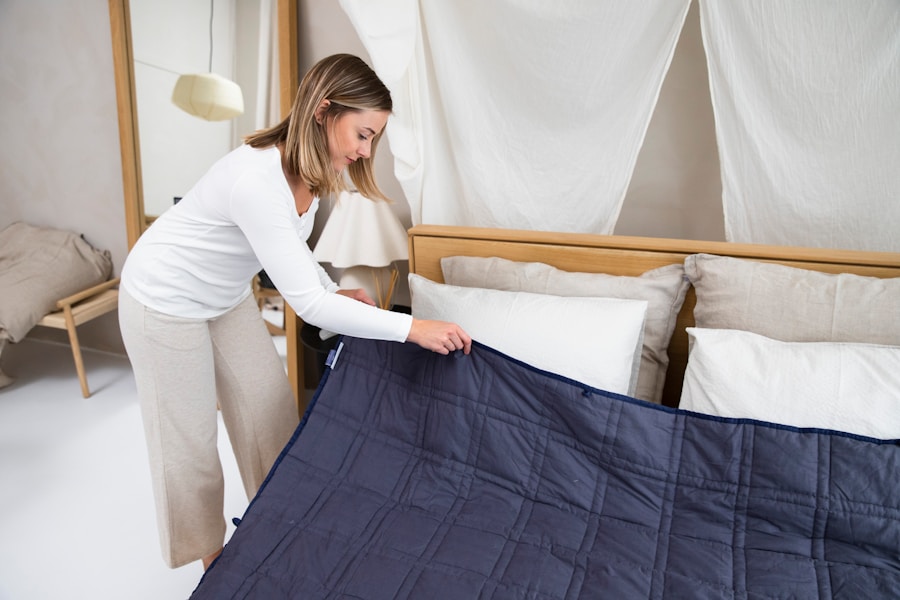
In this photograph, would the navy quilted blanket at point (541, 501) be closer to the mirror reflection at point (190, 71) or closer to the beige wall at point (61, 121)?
the mirror reflection at point (190, 71)

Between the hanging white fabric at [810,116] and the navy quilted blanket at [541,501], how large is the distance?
0.63 metres

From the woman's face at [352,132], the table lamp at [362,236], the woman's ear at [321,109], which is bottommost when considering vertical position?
the table lamp at [362,236]

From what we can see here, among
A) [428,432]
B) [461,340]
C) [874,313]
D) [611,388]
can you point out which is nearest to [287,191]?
[461,340]

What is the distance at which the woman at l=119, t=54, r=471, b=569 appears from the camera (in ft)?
4.01

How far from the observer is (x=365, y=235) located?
1.97m

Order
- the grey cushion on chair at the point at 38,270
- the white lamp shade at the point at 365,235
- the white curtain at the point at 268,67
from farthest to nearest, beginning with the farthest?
the grey cushion on chair at the point at 38,270 → the white curtain at the point at 268,67 → the white lamp shade at the point at 365,235

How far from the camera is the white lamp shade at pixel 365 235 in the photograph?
6.42ft

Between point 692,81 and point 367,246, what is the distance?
111 centimetres

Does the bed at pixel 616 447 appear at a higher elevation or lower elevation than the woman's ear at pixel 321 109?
lower

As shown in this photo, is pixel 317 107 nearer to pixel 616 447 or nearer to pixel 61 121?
pixel 616 447

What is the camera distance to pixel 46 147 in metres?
2.88

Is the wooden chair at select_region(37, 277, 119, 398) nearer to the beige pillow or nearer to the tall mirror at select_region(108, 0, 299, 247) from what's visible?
the tall mirror at select_region(108, 0, 299, 247)

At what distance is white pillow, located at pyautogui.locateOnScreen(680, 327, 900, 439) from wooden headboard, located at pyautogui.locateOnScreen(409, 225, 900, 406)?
0.27 m

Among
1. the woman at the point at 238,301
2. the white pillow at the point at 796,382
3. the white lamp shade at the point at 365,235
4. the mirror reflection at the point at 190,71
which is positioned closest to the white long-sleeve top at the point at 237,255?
the woman at the point at 238,301
